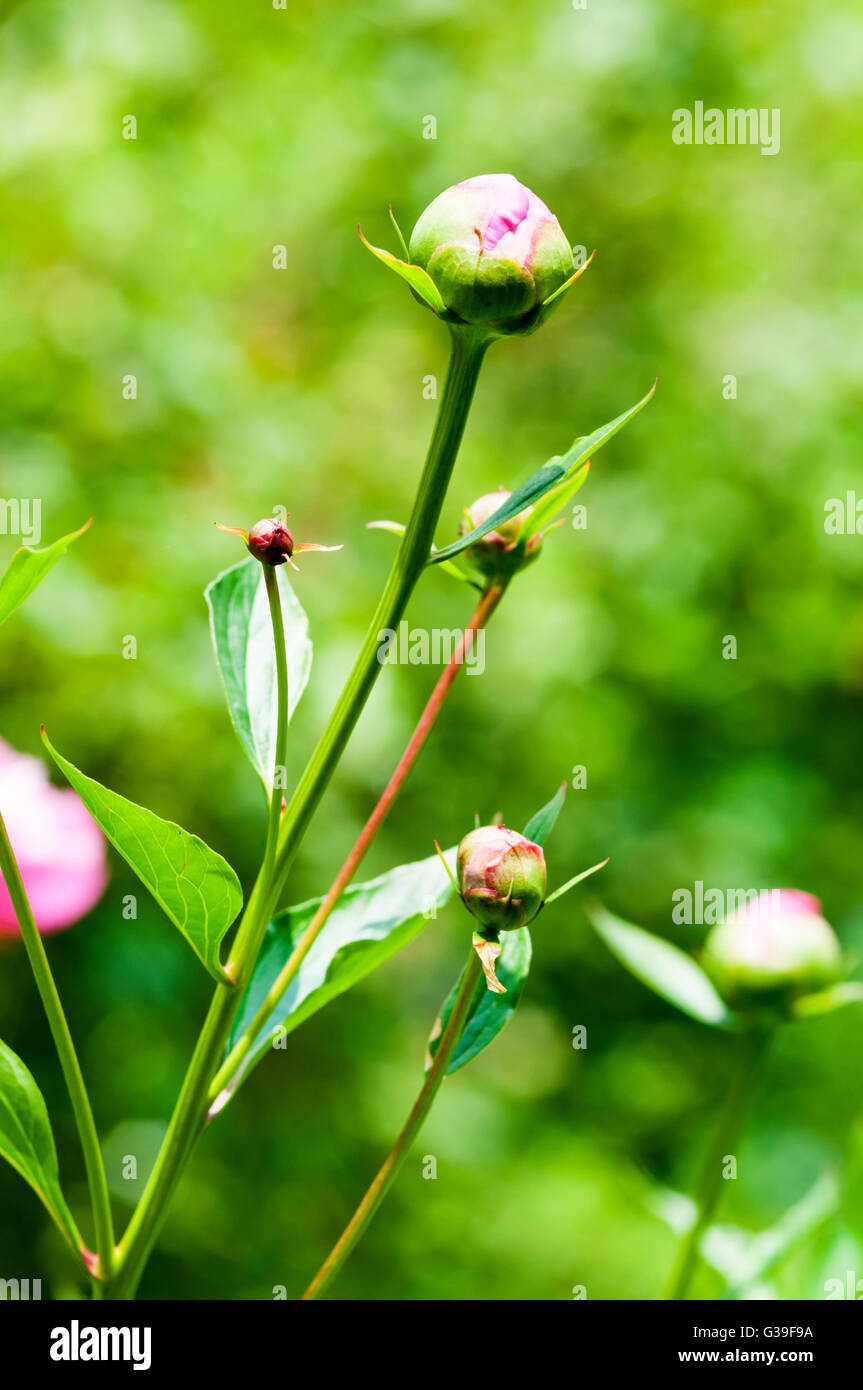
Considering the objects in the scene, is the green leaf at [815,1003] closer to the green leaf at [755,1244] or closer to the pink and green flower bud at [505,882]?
the green leaf at [755,1244]

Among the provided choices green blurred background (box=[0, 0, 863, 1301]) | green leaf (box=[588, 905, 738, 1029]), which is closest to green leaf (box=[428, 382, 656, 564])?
green leaf (box=[588, 905, 738, 1029])

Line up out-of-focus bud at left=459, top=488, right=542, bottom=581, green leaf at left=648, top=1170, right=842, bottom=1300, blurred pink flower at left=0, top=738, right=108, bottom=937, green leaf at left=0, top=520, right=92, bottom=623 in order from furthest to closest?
blurred pink flower at left=0, top=738, right=108, bottom=937, green leaf at left=648, top=1170, right=842, bottom=1300, out-of-focus bud at left=459, top=488, right=542, bottom=581, green leaf at left=0, top=520, right=92, bottom=623

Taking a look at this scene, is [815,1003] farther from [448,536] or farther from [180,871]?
[448,536]

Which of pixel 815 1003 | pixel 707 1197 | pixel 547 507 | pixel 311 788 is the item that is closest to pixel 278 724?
pixel 311 788

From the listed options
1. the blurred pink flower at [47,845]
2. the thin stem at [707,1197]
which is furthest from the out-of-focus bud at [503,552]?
the blurred pink flower at [47,845]

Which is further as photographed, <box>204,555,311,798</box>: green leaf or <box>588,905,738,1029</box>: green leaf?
<box>588,905,738,1029</box>: green leaf

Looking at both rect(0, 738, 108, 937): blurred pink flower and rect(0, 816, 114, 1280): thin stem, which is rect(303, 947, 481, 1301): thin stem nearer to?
rect(0, 816, 114, 1280): thin stem
